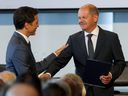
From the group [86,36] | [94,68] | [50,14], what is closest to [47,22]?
[50,14]

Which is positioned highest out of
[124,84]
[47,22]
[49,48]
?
[47,22]

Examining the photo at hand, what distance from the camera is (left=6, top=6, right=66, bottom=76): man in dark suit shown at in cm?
281

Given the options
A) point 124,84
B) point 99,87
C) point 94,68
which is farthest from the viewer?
point 124,84

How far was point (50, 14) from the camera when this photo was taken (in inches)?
198

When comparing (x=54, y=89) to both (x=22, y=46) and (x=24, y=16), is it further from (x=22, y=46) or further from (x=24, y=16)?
(x=24, y=16)

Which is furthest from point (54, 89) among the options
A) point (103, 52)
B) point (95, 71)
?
point (103, 52)

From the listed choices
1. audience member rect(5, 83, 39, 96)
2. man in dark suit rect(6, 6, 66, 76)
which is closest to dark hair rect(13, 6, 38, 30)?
man in dark suit rect(6, 6, 66, 76)

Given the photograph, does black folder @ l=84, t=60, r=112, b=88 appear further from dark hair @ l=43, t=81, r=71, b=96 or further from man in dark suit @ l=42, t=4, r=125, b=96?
dark hair @ l=43, t=81, r=71, b=96

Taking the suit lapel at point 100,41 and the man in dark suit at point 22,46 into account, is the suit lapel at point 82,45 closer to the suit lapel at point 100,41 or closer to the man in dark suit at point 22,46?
the suit lapel at point 100,41

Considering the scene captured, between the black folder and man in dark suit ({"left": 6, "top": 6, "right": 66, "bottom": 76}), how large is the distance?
Result: 1.55 feet

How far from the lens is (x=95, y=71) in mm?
3162

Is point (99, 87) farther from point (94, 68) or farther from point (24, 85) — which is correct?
point (24, 85)

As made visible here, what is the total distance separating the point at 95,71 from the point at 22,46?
2.23 ft

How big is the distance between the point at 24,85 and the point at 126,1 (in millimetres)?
3896
